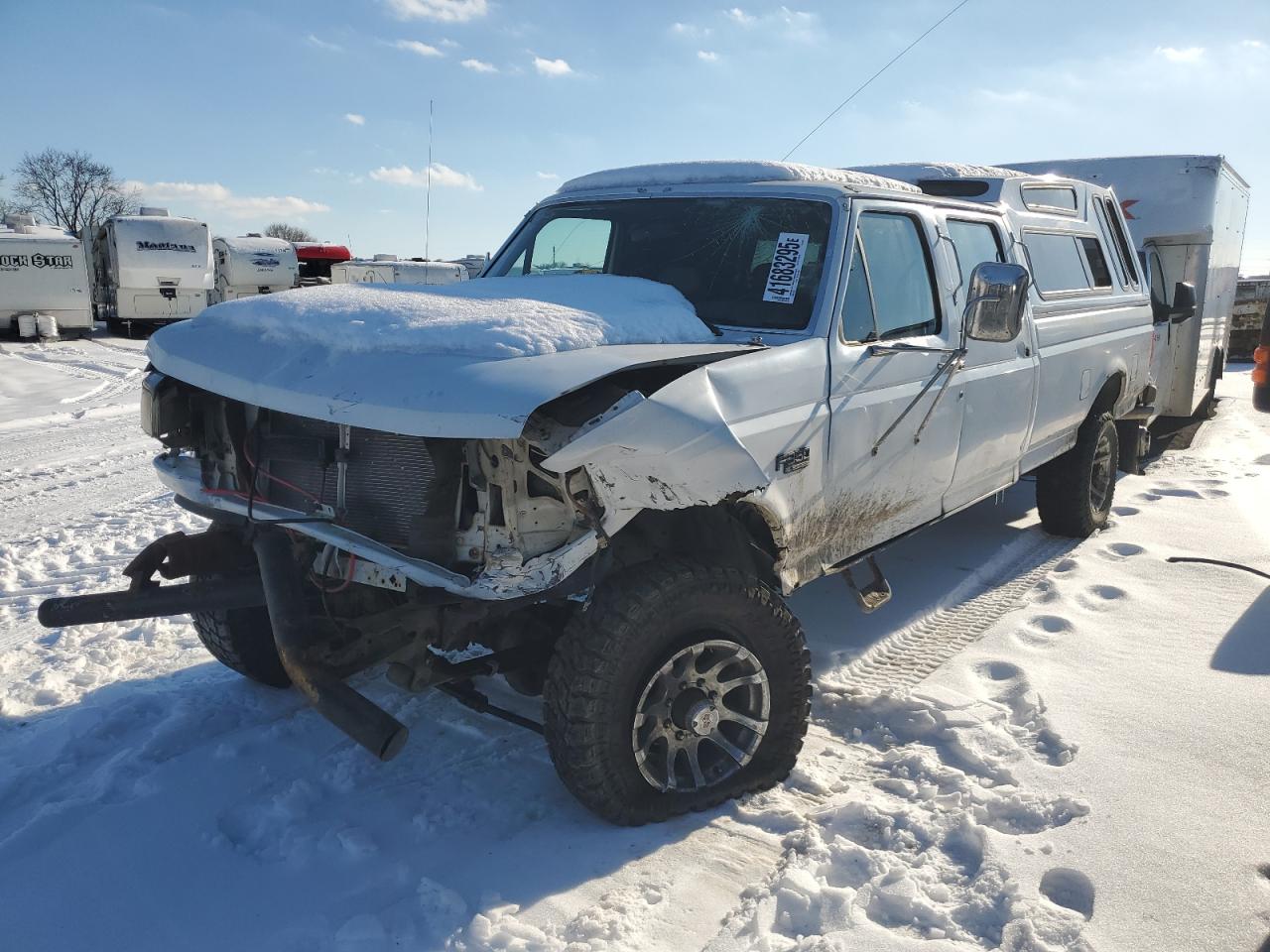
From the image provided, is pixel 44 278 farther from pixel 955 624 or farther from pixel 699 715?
pixel 699 715

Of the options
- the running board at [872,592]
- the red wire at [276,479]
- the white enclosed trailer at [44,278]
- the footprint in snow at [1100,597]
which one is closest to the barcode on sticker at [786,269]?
the running board at [872,592]

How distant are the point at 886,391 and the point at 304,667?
2.37 meters

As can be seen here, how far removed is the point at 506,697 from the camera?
3.85 meters

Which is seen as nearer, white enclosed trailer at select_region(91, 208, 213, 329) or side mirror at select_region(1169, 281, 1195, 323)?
side mirror at select_region(1169, 281, 1195, 323)

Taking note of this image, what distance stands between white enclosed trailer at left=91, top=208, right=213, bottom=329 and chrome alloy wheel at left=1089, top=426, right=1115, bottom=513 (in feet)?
67.6

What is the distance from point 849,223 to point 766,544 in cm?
134

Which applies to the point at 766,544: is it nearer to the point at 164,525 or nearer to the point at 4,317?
the point at 164,525

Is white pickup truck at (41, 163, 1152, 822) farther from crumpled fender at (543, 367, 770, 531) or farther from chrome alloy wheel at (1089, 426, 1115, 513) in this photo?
chrome alloy wheel at (1089, 426, 1115, 513)

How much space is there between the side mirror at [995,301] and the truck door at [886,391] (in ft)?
0.68

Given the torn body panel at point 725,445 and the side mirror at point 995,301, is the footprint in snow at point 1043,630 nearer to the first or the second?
the side mirror at point 995,301

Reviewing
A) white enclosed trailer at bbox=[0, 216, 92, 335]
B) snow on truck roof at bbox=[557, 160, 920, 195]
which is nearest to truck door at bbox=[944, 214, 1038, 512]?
snow on truck roof at bbox=[557, 160, 920, 195]

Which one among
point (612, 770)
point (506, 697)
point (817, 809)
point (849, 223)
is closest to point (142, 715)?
point (506, 697)

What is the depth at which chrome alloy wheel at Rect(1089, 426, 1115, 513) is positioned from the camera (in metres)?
6.11

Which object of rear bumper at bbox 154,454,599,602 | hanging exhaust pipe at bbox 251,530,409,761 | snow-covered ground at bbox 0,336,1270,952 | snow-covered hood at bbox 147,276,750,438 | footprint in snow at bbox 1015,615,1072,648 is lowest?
snow-covered ground at bbox 0,336,1270,952
